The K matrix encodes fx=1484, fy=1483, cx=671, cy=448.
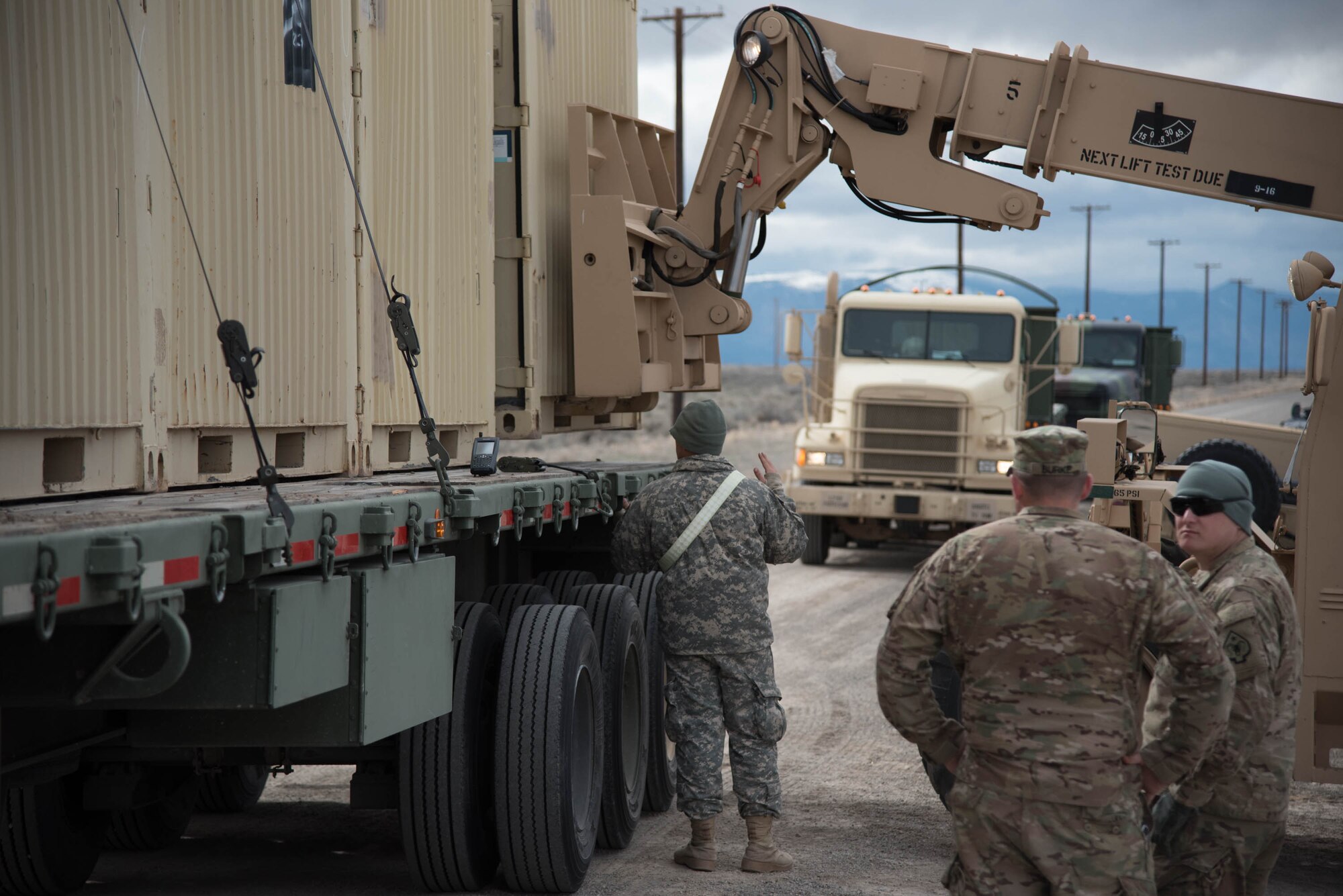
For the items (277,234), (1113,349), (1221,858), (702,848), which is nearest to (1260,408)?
(1113,349)

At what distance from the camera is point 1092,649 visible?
12.4 ft

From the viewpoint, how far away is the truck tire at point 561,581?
270 inches

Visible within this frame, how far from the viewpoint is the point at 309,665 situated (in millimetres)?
3924

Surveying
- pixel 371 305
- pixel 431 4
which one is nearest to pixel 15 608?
pixel 371 305

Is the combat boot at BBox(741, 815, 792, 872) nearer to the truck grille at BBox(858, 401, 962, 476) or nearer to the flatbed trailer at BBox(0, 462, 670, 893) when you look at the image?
the flatbed trailer at BBox(0, 462, 670, 893)

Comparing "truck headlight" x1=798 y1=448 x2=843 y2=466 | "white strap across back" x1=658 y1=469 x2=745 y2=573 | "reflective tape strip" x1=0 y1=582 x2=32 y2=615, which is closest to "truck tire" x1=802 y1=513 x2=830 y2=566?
"truck headlight" x1=798 y1=448 x2=843 y2=466

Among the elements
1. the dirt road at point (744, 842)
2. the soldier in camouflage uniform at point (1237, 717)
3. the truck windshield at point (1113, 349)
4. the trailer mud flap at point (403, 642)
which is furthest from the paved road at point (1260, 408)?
the trailer mud flap at point (403, 642)

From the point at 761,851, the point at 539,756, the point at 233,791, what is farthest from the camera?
the point at 233,791

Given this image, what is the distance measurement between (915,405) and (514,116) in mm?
9529

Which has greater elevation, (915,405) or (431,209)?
(431,209)

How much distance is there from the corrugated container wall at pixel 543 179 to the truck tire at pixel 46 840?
2.73 meters

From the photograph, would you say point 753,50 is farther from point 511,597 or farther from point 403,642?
point 403,642

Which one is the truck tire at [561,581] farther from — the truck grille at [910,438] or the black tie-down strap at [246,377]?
the truck grille at [910,438]

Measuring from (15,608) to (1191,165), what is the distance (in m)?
5.96
